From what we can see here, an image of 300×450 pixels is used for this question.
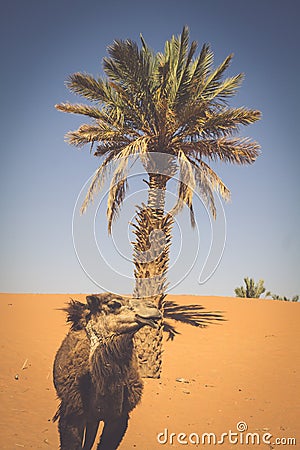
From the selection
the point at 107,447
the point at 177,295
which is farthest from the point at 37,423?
the point at 177,295

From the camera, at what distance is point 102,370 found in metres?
4.39

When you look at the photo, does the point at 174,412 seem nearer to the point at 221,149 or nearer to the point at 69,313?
the point at 69,313

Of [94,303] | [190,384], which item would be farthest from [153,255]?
[94,303]

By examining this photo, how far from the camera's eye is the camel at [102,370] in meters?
4.34

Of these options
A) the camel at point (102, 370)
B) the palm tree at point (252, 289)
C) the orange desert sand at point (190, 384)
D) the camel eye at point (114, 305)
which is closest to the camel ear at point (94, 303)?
the camel at point (102, 370)

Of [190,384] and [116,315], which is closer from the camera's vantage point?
[116,315]

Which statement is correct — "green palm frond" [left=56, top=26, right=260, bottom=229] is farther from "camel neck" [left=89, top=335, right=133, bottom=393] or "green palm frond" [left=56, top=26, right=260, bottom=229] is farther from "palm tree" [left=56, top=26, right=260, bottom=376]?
"camel neck" [left=89, top=335, right=133, bottom=393]

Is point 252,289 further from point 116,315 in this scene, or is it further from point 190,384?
point 116,315

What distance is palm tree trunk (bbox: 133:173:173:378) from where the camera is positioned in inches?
463

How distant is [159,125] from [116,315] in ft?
29.6

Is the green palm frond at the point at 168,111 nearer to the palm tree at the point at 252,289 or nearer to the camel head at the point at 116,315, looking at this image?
the camel head at the point at 116,315

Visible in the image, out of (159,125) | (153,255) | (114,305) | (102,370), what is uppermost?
(159,125)

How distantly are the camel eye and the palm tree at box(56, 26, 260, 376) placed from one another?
25.5 feet

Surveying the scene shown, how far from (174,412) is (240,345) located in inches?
231
